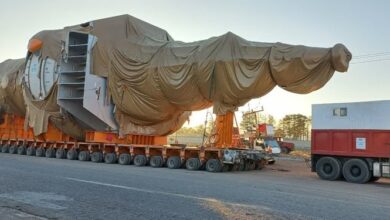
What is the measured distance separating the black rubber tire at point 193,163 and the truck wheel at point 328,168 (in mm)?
5273

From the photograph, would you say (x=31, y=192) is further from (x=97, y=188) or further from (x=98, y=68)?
(x=98, y=68)

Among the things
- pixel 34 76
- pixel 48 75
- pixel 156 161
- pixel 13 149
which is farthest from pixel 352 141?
pixel 13 149

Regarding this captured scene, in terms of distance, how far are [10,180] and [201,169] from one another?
9.93 meters

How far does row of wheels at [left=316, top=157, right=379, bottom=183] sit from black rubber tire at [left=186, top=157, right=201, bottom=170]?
527 cm

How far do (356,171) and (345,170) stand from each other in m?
0.41

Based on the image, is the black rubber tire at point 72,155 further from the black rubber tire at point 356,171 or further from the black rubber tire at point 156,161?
the black rubber tire at point 356,171

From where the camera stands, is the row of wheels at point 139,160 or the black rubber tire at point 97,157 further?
the black rubber tire at point 97,157

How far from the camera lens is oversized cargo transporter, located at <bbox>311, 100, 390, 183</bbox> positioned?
54.6 feet

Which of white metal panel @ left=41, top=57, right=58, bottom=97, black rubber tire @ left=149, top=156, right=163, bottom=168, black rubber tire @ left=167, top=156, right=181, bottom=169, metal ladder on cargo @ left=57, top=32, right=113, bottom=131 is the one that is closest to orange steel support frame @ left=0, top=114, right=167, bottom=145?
metal ladder on cargo @ left=57, top=32, right=113, bottom=131

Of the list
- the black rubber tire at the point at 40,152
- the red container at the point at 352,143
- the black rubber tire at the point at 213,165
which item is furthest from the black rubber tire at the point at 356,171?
the black rubber tire at the point at 40,152

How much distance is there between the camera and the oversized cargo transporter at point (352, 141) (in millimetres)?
16641

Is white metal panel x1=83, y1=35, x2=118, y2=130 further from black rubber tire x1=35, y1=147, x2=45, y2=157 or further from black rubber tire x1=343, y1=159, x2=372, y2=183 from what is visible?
black rubber tire x1=343, y1=159, x2=372, y2=183

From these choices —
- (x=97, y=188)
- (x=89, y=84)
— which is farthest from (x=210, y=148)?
(x=97, y=188)

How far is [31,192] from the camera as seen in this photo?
9727 millimetres
